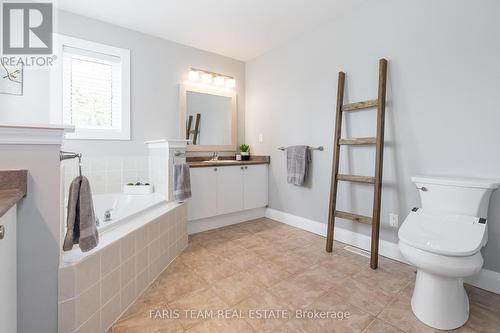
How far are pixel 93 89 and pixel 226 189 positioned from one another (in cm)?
179

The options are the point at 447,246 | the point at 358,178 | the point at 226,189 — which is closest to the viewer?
the point at 447,246

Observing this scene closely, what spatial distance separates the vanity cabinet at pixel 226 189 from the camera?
2658 millimetres

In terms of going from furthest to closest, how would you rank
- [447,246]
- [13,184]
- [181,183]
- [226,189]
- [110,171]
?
[226,189]
[110,171]
[181,183]
[447,246]
[13,184]

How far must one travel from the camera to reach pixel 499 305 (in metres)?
1.46

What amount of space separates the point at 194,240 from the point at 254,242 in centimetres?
64

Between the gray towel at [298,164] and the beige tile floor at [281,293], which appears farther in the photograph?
the gray towel at [298,164]

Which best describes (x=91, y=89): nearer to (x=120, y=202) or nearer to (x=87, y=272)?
(x=120, y=202)

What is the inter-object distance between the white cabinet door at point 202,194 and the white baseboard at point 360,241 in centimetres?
93

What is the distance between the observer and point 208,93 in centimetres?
321

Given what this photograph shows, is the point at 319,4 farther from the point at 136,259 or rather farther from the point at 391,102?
the point at 136,259

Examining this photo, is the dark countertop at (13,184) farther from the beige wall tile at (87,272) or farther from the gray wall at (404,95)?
the gray wall at (404,95)

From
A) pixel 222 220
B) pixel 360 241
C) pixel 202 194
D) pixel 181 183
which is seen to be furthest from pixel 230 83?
pixel 360 241

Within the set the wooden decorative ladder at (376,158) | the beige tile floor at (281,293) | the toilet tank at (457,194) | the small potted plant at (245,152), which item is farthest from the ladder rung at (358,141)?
the small potted plant at (245,152)

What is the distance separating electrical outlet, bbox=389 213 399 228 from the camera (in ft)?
6.63
